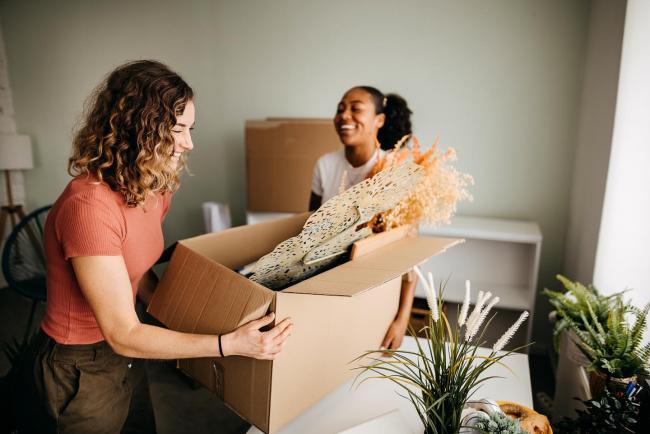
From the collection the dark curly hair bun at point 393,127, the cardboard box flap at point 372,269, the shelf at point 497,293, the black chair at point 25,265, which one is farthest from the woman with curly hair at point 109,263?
the shelf at point 497,293

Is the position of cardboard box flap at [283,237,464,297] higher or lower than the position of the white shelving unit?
higher

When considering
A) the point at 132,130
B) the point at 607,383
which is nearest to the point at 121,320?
the point at 132,130

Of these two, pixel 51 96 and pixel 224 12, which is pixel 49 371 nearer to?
pixel 224 12

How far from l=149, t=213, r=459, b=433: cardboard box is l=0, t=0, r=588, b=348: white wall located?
1928mm

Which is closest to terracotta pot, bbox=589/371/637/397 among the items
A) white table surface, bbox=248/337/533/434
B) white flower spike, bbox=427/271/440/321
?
white table surface, bbox=248/337/533/434

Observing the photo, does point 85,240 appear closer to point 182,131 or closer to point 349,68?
point 182,131

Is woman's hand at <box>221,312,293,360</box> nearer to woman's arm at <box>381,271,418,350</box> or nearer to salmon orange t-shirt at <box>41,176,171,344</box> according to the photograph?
salmon orange t-shirt at <box>41,176,171,344</box>

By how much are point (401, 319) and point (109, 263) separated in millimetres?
782

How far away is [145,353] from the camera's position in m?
0.89

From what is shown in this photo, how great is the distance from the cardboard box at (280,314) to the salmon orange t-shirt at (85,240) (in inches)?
5.4

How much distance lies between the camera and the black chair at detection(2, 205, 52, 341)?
2520 mm

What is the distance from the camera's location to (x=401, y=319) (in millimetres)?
1252

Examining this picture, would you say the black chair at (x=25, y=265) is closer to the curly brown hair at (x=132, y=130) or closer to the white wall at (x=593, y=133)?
the curly brown hair at (x=132, y=130)

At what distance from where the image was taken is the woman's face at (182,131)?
3.42 feet
